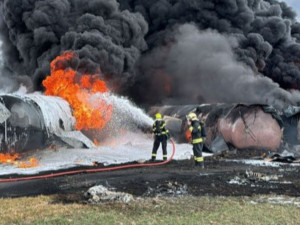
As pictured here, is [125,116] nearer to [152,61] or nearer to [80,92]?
[80,92]

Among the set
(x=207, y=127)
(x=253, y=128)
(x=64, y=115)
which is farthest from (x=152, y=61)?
(x=64, y=115)

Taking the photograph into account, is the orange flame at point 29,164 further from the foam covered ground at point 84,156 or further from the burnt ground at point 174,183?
the burnt ground at point 174,183

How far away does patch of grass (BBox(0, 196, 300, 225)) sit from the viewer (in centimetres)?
628

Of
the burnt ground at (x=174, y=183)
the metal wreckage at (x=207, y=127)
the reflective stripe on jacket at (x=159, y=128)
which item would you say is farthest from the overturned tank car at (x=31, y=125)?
the burnt ground at (x=174, y=183)

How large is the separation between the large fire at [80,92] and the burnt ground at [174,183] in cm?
672

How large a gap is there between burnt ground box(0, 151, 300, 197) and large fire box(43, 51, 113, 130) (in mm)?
6721

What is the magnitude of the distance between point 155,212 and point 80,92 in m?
13.5

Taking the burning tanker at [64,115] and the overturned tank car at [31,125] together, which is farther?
the burning tanker at [64,115]

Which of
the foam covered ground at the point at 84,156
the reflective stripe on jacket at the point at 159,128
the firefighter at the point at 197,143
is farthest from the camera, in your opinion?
the reflective stripe on jacket at the point at 159,128

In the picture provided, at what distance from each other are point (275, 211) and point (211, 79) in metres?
26.1

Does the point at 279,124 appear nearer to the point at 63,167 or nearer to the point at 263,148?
the point at 263,148

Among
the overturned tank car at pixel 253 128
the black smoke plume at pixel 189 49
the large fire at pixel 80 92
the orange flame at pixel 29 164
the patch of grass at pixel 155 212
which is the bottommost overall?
the patch of grass at pixel 155 212

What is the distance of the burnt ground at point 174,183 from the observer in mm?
8773

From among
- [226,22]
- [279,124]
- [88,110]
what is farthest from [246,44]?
[88,110]
